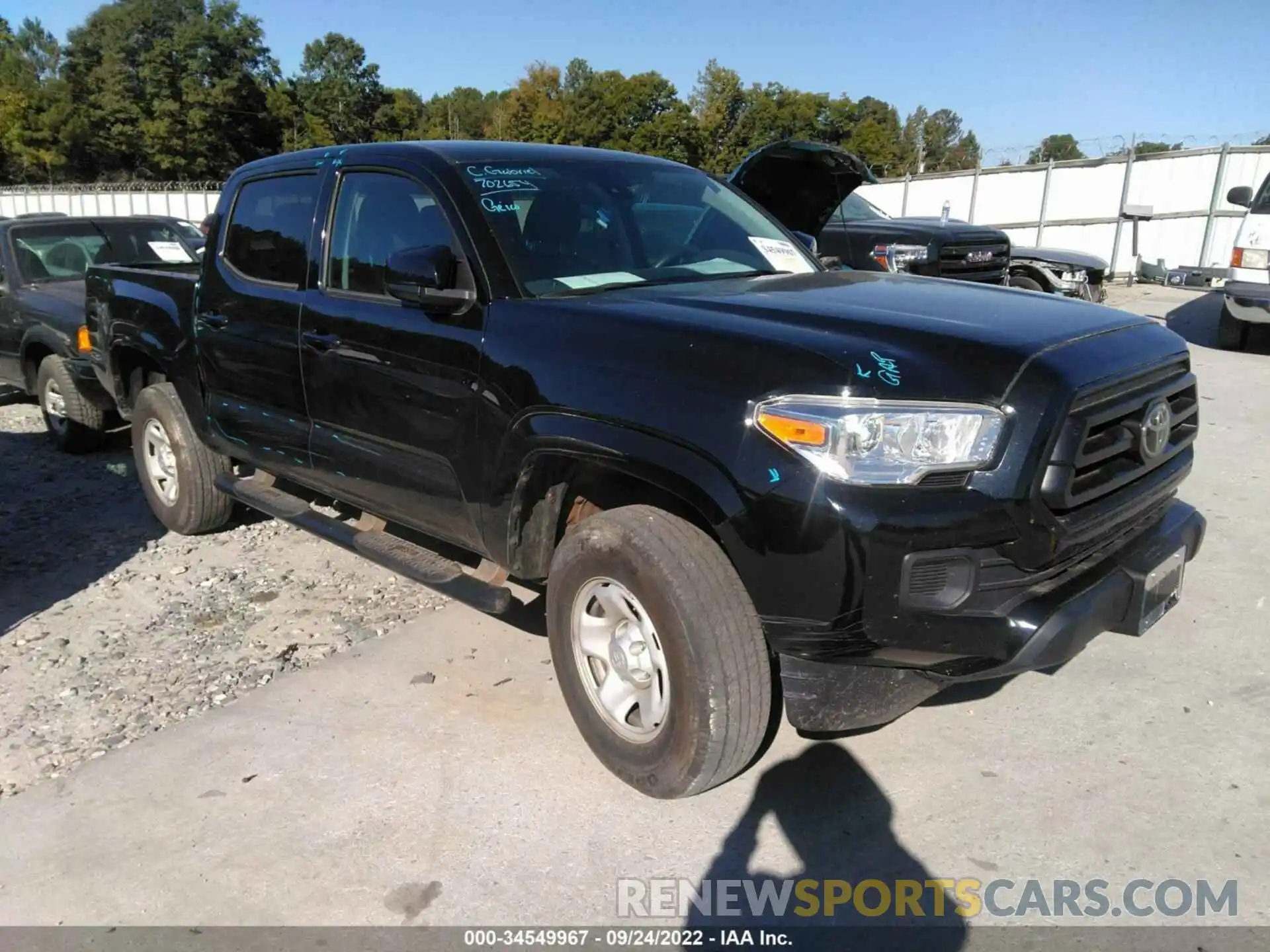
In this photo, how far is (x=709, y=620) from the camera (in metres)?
2.69

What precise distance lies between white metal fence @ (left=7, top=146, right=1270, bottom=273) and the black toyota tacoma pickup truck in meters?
15.4

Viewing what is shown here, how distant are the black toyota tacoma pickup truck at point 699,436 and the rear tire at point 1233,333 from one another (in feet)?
28.5

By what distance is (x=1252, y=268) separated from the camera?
33.0ft

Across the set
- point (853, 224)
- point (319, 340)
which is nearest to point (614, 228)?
point (319, 340)

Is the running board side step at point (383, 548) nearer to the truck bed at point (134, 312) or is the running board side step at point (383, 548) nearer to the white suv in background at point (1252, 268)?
the truck bed at point (134, 312)

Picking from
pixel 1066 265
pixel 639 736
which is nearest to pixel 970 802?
pixel 639 736

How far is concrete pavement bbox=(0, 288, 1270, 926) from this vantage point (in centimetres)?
269

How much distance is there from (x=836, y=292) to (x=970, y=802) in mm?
1716

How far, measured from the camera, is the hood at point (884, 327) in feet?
8.20


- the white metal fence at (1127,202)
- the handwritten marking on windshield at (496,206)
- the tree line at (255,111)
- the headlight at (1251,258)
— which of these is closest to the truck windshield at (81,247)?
the handwritten marking on windshield at (496,206)

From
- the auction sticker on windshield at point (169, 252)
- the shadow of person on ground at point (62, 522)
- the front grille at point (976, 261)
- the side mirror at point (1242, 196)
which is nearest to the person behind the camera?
the shadow of person on ground at point (62, 522)

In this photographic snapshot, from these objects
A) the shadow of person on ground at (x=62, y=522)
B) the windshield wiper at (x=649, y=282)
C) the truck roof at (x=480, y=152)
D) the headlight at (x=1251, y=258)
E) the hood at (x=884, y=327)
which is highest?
the truck roof at (x=480, y=152)

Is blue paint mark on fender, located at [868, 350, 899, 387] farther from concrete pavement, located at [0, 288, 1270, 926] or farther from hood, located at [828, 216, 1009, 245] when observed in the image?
hood, located at [828, 216, 1009, 245]

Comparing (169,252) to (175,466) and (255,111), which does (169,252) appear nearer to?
(175,466)
